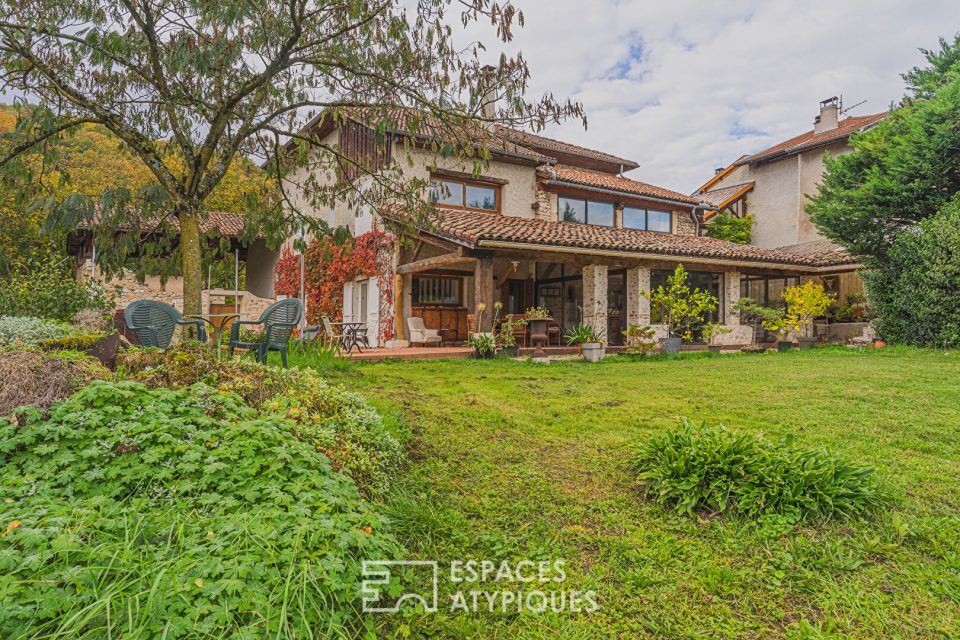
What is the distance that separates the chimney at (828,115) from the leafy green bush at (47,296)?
25738mm

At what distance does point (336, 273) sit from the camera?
1505cm

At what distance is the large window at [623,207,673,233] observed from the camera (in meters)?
16.4

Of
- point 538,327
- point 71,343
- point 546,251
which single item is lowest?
point 71,343

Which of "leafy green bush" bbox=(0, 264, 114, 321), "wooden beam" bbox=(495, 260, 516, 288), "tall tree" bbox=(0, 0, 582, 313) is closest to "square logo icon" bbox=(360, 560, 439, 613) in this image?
"tall tree" bbox=(0, 0, 582, 313)

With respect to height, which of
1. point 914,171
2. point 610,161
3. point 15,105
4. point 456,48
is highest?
point 610,161

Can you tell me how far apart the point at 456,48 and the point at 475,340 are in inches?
271

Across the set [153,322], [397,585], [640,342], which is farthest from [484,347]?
[397,585]

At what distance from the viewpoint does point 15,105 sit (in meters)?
4.53

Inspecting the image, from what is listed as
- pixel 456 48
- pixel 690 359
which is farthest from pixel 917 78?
pixel 456 48

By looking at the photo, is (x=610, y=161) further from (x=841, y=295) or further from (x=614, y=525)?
(x=614, y=525)

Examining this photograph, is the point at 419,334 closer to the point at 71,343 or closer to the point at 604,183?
the point at 604,183

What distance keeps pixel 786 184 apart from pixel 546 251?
49.8ft

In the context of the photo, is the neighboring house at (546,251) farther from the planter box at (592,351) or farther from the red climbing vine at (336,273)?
the planter box at (592,351)

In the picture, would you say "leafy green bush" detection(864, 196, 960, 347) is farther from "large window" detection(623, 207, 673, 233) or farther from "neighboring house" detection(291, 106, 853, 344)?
"large window" detection(623, 207, 673, 233)
